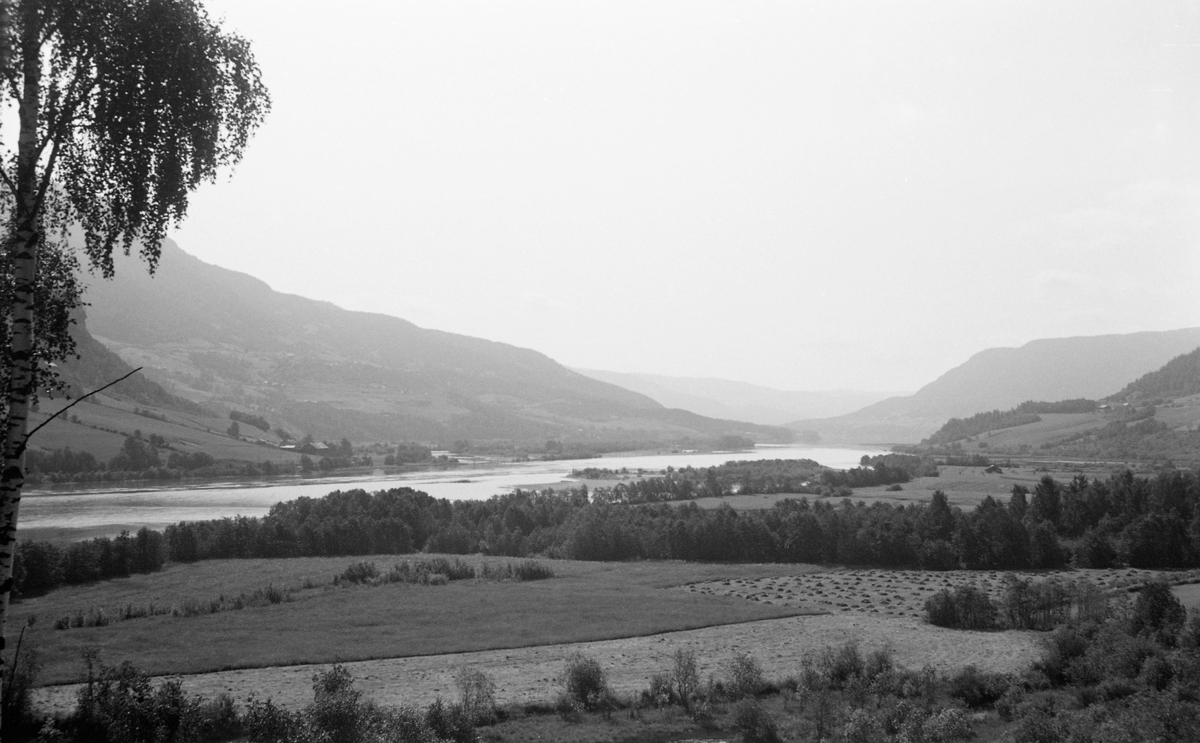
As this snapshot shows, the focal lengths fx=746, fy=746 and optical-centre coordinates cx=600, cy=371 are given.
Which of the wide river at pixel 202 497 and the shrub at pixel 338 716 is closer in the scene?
the shrub at pixel 338 716

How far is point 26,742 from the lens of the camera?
859 inches

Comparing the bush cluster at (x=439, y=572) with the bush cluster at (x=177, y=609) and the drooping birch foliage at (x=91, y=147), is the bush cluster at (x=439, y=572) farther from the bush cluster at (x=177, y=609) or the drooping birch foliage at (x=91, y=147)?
the drooping birch foliage at (x=91, y=147)

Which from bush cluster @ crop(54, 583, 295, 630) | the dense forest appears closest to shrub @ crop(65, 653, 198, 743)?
bush cluster @ crop(54, 583, 295, 630)

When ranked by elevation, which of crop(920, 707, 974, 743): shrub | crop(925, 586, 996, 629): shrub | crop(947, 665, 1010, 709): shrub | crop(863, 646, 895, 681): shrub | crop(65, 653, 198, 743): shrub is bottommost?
crop(925, 586, 996, 629): shrub

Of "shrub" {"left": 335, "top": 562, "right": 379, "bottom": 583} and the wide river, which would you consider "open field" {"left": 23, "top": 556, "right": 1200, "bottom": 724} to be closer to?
"shrub" {"left": 335, "top": 562, "right": 379, "bottom": 583}

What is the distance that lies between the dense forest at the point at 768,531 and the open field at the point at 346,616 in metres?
10.5

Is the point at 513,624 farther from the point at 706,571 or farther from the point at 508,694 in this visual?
the point at 706,571

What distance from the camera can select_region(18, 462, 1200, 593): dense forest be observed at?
7688 cm

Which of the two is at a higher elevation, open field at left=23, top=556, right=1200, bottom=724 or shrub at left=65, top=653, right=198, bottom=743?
shrub at left=65, top=653, right=198, bottom=743

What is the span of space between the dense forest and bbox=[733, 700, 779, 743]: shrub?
57765mm

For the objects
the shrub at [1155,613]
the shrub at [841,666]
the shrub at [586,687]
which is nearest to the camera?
the shrub at [586,687]

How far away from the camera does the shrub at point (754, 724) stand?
1003 inches

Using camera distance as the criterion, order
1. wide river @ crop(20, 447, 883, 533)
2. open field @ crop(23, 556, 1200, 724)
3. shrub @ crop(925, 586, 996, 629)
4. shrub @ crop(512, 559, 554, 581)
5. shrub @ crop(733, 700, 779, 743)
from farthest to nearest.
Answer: wide river @ crop(20, 447, 883, 533) < shrub @ crop(512, 559, 554, 581) < shrub @ crop(925, 586, 996, 629) < open field @ crop(23, 556, 1200, 724) < shrub @ crop(733, 700, 779, 743)

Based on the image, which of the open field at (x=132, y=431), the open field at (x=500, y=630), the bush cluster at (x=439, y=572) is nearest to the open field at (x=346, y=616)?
the open field at (x=500, y=630)
